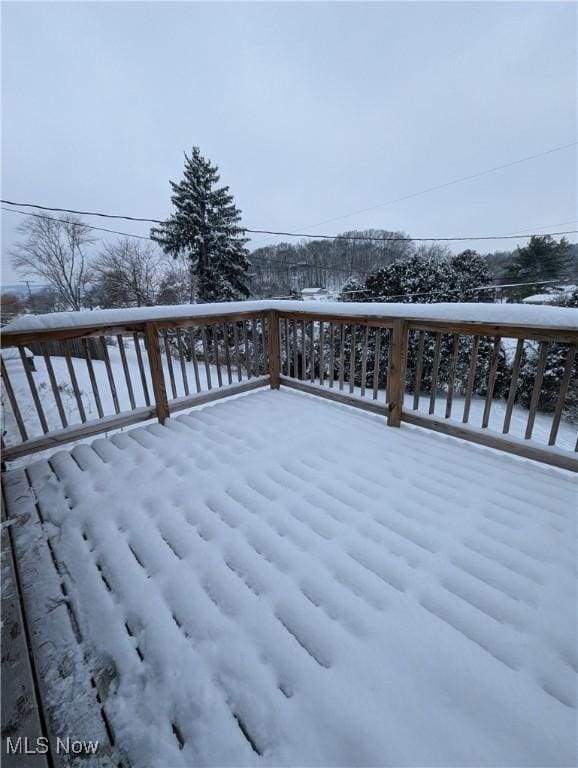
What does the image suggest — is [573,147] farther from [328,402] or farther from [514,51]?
[328,402]

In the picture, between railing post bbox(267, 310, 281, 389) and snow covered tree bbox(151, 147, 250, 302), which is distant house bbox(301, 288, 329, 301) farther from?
railing post bbox(267, 310, 281, 389)

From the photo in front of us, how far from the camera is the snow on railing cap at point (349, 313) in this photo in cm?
185

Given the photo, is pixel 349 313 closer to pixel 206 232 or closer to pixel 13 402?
pixel 13 402

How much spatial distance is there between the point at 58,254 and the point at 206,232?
816 cm

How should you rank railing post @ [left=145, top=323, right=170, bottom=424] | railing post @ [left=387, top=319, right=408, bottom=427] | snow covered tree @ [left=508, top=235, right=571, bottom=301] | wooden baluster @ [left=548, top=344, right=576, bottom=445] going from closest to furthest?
1. wooden baluster @ [left=548, top=344, right=576, bottom=445]
2. railing post @ [left=387, top=319, right=408, bottom=427]
3. railing post @ [left=145, top=323, right=170, bottom=424]
4. snow covered tree @ [left=508, top=235, right=571, bottom=301]

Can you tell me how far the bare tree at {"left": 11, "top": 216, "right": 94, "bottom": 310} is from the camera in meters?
15.2

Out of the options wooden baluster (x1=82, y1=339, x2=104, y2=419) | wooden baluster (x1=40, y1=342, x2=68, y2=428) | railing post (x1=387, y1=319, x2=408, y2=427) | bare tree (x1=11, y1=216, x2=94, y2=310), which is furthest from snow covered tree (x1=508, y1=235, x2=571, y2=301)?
bare tree (x1=11, y1=216, x2=94, y2=310)

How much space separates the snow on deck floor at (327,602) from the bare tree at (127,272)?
622 inches

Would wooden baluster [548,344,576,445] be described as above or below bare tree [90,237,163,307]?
below

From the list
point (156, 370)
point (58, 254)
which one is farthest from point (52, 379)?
point (58, 254)

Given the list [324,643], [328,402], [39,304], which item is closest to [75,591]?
[324,643]

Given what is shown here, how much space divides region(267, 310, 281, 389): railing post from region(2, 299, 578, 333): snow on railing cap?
0.22 m

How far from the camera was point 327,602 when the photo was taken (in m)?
1.22

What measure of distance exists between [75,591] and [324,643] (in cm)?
105
